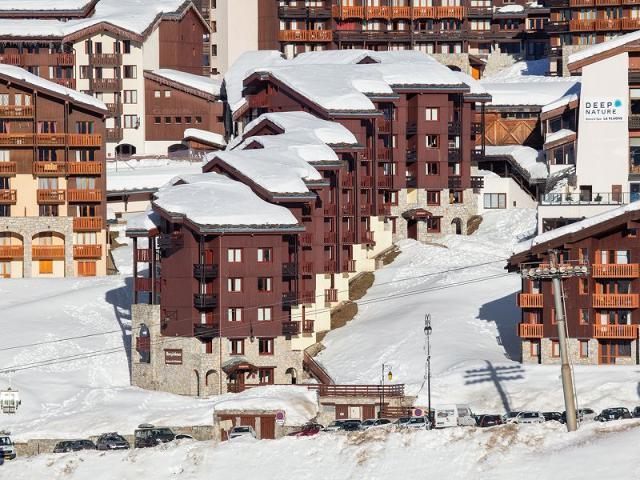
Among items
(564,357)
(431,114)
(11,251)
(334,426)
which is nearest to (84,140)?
(11,251)

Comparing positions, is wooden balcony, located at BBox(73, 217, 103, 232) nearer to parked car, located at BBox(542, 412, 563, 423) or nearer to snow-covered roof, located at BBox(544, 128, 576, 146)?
snow-covered roof, located at BBox(544, 128, 576, 146)

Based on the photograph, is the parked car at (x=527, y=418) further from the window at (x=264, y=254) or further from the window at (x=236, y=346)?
the window at (x=264, y=254)

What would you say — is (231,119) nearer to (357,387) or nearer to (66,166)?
(66,166)

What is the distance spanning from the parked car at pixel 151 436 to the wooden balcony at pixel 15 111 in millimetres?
43254

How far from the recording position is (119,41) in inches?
7111

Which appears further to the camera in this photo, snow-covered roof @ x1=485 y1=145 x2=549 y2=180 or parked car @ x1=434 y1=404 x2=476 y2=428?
snow-covered roof @ x1=485 y1=145 x2=549 y2=180

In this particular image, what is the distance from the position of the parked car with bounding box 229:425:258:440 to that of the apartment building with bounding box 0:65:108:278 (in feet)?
132

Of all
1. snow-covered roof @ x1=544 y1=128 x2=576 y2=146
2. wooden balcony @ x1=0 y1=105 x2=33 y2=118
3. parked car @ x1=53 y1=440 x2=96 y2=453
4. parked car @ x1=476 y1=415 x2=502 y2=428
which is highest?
wooden balcony @ x1=0 y1=105 x2=33 y2=118

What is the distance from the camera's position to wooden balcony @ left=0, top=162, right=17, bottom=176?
156 m

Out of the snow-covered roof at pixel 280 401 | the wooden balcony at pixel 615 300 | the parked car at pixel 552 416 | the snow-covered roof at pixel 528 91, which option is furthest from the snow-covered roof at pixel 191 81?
the parked car at pixel 552 416

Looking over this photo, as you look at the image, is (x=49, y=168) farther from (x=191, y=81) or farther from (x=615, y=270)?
(x=615, y=270)

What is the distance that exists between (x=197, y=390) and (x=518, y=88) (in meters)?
54.6

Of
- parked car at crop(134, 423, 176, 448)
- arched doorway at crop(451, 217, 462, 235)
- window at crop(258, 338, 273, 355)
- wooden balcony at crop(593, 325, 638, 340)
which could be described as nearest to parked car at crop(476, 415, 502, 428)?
parked car at crop(134, 423, 176, 448)

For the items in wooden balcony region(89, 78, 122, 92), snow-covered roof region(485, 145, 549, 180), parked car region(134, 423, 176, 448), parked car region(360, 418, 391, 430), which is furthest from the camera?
wooden balcony region(89, 78, 122, 92)
